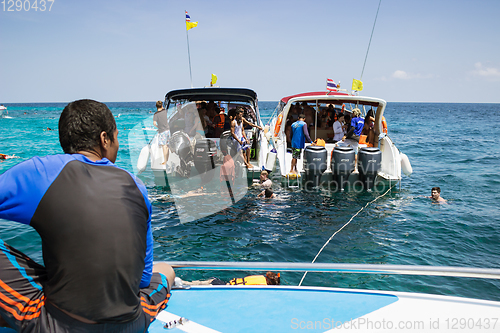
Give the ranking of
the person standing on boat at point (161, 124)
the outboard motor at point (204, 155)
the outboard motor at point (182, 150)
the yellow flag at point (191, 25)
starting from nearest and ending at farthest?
the outboard motor at point (204, 155)
the outboard motor at point (182, 150)
the person standing on boat at point (161, 124)
the yellow flag at point (191, 25)

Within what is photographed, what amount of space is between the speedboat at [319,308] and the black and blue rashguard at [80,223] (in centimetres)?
57

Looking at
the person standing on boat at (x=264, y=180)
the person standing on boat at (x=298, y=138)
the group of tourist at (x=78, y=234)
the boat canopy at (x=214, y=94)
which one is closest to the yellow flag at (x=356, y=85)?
the person standing on boat at (x=298, y=138)

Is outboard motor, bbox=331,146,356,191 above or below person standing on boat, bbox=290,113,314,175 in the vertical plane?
below

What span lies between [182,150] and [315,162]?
10.8ft

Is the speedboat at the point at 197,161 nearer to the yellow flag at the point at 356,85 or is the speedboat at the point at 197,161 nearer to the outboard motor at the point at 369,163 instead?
the outboard motor at the point at 369,163

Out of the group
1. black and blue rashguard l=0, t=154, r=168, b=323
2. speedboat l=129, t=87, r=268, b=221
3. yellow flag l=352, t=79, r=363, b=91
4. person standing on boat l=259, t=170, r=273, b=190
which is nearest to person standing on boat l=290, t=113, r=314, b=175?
speedboat l=129, t=87, r=268, b=221

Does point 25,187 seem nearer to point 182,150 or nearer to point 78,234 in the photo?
point 78,234

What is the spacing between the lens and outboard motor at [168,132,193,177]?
774cm

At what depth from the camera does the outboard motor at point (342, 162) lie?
830cm

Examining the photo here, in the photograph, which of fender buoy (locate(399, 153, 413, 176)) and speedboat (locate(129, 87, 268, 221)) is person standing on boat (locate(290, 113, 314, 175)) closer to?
speedboat (locate(129, 87, 268, 221))

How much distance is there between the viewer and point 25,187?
1.38m

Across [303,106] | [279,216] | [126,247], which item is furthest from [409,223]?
[126,247]

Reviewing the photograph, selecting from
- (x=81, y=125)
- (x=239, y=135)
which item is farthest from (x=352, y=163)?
(x=81, y=125)

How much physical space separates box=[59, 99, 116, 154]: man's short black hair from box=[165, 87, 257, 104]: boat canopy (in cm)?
717
